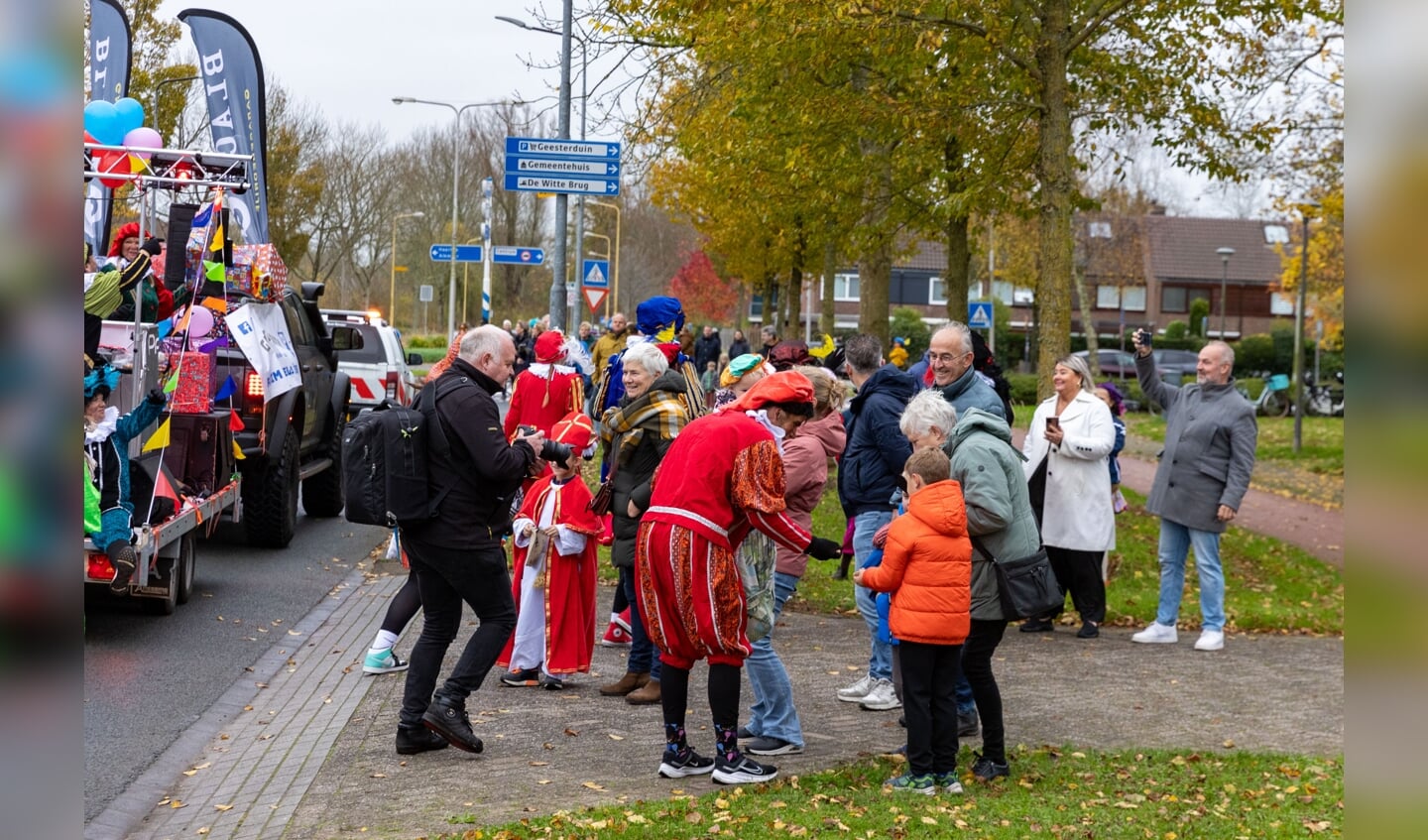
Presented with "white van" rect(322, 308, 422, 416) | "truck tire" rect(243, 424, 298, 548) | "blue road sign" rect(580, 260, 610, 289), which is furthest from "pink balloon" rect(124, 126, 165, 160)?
"blue road sign" rect(580, 260, 610, 289)

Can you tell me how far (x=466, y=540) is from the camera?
6289mm

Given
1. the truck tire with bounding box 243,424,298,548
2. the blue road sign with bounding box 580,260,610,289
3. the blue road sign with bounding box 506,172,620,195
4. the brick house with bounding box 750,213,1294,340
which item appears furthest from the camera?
the brick house with bounding box 750,213,1294,340

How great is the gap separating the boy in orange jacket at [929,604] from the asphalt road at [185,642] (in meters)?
3.30

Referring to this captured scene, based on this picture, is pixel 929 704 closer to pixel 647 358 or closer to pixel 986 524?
pixel 986 524

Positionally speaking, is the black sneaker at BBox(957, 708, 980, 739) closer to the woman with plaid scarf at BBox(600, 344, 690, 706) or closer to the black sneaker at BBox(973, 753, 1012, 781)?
the black sneaker at BBox(973, 753, 1012, 781)

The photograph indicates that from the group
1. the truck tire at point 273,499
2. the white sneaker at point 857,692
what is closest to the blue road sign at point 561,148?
the truck tire at point 273,499

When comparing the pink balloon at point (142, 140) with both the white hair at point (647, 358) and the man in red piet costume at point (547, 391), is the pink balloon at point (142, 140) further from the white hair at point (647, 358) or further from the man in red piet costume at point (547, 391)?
the white hair at point (647, 358)

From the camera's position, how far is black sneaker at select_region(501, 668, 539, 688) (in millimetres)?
7945

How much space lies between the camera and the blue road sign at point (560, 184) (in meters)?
15.4

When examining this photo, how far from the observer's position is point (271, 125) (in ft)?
135

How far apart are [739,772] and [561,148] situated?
10754 mm

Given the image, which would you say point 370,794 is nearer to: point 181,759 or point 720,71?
point 181,759

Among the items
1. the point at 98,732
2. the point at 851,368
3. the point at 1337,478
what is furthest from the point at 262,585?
the point at 1337,478

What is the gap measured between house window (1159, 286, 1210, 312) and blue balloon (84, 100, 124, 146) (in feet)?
244
